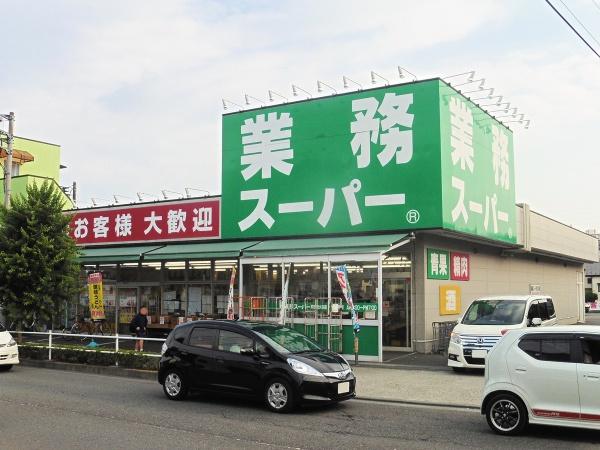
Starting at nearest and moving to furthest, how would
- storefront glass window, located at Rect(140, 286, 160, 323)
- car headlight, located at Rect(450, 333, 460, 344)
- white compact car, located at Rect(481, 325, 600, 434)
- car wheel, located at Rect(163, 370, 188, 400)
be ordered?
white compact car, located at Rect(481, 325, 600, 434)
car wheel, located at Rect(163, 370, 188, 400)
car headlight, located at Rect(450, 333, 460, 344)
storefront glass window, located at Rect(140, 286, 160, 323)

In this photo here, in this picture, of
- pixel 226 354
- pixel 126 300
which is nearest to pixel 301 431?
pixel 226 354

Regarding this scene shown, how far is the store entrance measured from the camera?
19.8 m

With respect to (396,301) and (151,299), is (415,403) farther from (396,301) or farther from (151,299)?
(151,299)

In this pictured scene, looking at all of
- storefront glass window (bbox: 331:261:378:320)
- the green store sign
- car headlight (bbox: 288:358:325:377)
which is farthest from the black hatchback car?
the green store sign

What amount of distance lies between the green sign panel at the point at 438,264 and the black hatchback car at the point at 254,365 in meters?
A: 8.46

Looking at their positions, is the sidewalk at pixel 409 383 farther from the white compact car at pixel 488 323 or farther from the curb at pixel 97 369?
the white compact car at pixel 488 323

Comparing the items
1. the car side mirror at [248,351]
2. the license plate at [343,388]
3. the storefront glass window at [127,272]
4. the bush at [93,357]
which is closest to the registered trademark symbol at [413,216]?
the bush at [93,357]

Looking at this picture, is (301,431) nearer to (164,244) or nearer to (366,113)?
(366,113)

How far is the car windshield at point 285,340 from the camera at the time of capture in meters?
11.3

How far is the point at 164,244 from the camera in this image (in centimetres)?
2425

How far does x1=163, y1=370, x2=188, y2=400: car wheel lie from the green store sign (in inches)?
342

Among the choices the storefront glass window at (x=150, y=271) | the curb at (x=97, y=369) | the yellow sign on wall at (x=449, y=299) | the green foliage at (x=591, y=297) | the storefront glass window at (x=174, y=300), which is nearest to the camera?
the curb at (x=97, y=369)

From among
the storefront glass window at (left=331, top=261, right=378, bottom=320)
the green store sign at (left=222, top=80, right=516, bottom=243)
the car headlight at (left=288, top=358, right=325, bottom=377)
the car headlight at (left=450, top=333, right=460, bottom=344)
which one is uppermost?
the green store sign at (left=222, top=80, right=516, bottom=243)

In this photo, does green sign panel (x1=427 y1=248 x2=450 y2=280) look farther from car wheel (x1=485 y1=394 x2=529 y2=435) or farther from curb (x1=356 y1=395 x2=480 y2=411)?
car wheel (x1=485 y1=394 x2=529 y2=435)
